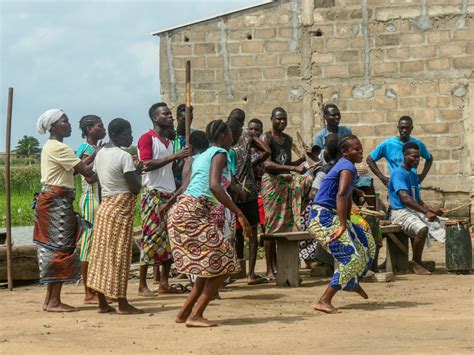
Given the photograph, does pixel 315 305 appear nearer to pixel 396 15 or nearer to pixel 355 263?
pixel 355 263

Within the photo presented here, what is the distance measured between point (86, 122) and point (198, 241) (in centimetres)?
220

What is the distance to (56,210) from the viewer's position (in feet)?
27.3

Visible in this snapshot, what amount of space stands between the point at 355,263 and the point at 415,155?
2.70 meters

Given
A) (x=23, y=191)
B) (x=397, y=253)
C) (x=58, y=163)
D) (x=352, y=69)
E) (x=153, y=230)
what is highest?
(x=352, y=69)

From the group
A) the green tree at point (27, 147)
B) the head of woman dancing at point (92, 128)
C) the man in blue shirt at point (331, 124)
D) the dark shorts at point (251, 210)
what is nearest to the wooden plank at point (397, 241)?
the man in blue shirt at point (331, 124)

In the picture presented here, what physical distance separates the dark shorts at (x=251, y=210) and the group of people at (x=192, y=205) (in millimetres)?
13

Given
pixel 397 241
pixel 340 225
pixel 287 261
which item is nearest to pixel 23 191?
pixel 397 241

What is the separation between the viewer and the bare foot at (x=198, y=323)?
24.2 ft

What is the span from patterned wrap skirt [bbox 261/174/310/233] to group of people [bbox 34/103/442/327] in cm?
1

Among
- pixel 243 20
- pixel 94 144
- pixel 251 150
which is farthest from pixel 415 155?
pixel 243 20

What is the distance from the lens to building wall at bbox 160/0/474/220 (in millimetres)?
14367

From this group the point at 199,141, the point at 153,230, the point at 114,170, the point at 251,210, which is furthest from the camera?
the point at 251,210

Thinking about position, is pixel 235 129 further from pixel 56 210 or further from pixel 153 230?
pixel 56 210

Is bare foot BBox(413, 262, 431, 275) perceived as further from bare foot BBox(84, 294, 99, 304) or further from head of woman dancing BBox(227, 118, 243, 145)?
bare foot BBox(84, 294, 99, 304)
